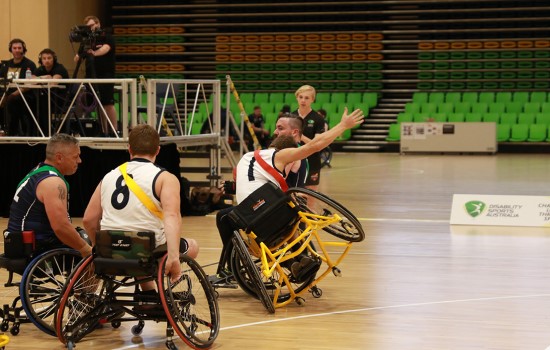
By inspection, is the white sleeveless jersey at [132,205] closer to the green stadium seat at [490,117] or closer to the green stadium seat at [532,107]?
the green stadium seat at [490,117]

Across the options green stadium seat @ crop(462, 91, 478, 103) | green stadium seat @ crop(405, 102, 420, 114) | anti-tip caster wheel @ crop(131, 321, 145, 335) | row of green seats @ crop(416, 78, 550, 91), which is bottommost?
anti-tip caster wheel @ crop(131, 321, 145, 335)

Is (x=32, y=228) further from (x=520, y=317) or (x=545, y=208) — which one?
(x=545, y=208)

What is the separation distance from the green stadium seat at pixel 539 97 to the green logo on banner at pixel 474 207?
1393cm

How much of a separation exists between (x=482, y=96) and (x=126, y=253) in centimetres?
2033

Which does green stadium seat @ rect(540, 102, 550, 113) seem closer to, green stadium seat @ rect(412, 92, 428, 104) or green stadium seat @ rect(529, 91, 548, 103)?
green stadium seat @ rect(529, 91, 548, 103)

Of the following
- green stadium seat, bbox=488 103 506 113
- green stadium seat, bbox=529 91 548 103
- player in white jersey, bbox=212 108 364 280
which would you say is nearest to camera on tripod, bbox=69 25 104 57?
player in white jersey, bbox=212 108 364 280

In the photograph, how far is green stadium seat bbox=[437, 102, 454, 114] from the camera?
23.2 m

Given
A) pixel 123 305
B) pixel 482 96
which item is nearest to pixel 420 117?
pixel 482 96

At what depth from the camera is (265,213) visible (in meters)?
5.37

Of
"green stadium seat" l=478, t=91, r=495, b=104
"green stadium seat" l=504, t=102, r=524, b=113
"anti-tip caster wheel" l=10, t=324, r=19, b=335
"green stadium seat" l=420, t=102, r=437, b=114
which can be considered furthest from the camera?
"green stadium seat" l=478, t=91, r=495, b=104

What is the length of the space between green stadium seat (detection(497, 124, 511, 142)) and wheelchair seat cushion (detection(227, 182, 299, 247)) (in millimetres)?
17553

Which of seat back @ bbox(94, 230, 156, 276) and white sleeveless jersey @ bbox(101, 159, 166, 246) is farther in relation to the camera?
white sleeveless jersey @ bbox(101, 159, 166, 246)

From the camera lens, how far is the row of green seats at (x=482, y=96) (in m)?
23.1

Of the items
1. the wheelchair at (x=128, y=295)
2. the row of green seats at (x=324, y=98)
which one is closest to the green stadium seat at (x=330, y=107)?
the row of green seats at (x=324, y=98)
